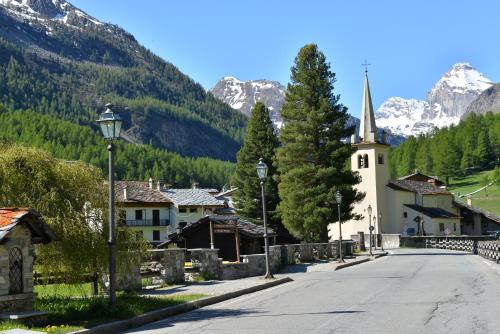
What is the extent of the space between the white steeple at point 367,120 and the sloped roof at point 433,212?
10.4 meters

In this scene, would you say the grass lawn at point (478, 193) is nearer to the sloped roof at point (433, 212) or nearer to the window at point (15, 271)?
the sloped roof at point (433, 212)

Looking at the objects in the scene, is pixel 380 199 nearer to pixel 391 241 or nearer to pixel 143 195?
pixel 391 241

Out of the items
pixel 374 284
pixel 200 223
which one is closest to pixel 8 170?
pixel 374 284

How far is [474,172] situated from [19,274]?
17502cm

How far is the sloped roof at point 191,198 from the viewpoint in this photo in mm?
90125

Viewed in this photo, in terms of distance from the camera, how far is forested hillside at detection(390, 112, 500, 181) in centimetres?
17038

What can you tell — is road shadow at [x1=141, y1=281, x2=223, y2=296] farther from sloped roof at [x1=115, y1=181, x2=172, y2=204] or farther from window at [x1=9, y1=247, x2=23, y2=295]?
sloped roof at [x1=115, y1=181, x2=172, y2=204]

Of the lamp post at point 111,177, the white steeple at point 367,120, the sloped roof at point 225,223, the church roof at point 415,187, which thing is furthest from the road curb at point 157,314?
the church roof at point 415,187

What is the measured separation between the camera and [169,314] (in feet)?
50.2

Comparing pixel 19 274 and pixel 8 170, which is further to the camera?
pixel 8 170

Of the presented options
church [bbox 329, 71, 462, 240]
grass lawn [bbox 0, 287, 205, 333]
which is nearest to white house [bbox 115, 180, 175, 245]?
church [bbox 329, 71, 462, 240]

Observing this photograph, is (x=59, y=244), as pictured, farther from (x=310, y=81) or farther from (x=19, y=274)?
(x=310, y=81)

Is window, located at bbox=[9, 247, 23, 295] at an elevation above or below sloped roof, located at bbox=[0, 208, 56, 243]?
below

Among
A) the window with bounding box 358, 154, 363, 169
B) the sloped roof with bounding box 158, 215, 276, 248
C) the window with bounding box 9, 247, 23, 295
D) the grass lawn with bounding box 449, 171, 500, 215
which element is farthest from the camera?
the grass lawn with bounding box 449, 171, 500, 215
